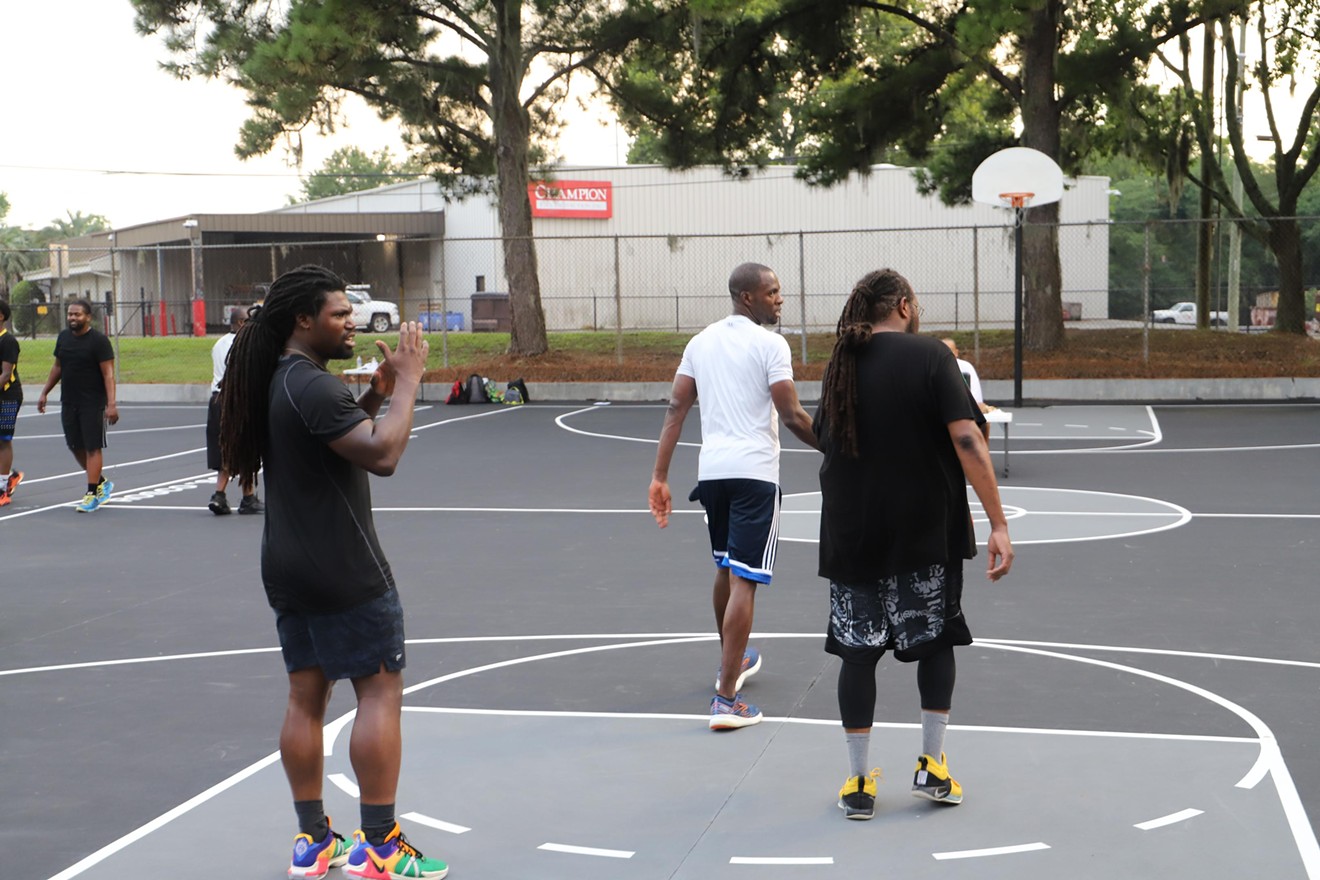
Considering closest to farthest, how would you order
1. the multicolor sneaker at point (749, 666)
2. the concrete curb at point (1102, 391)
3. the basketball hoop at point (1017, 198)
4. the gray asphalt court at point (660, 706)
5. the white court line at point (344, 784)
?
the gray asphalt court at point (660, 706)
the white court line at point (344, 784)
the multicolor sneaker at point (749, 666)
the basketball hoop at point (1017, 198)
the concrete curb at point (1102, 391)

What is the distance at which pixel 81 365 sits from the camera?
12648 mm

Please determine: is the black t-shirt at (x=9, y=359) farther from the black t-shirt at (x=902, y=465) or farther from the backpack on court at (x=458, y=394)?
the backpack on court at (x=458, y=394)

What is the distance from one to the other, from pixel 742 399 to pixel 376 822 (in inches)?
103

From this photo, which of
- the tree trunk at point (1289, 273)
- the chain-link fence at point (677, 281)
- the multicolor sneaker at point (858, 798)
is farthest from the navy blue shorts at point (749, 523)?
the chain-link fence at point (677, 281)

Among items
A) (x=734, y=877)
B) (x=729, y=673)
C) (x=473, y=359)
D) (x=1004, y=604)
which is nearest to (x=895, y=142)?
(x=473, y=359)

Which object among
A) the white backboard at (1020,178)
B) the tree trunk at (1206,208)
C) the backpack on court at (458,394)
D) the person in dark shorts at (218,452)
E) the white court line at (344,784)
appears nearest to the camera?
the white court line at (344,784)

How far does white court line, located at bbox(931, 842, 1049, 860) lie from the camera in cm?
439

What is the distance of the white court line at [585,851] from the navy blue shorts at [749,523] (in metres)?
1.75

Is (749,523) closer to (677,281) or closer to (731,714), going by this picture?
(731,714)

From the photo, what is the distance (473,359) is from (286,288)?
2428 cm

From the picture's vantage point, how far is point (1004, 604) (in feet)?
26.8

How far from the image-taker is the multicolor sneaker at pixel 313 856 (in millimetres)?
4359

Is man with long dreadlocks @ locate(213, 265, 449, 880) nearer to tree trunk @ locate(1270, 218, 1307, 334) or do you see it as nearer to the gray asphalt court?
the gray asphalt court

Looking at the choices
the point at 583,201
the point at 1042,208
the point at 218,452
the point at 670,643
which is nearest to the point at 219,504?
the point at 218,452
